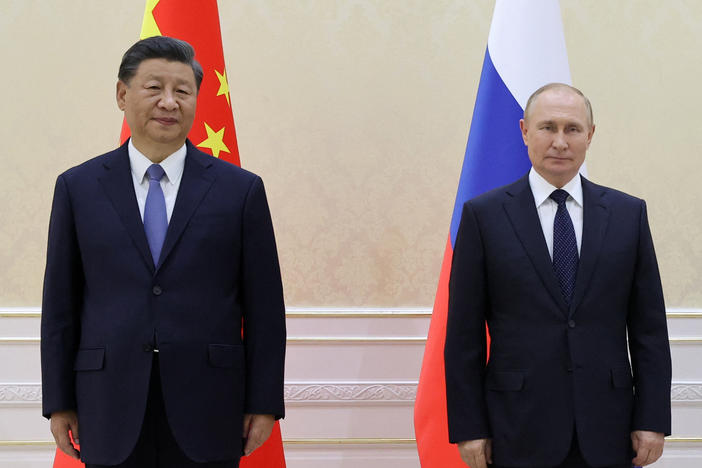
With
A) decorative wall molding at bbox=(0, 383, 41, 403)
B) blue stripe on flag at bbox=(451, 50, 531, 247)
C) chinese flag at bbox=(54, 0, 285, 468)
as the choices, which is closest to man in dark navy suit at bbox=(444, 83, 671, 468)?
blue stripe on flag at bbox=(451, 50, 531, 247)

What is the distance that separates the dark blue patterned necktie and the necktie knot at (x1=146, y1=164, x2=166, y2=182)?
99cm

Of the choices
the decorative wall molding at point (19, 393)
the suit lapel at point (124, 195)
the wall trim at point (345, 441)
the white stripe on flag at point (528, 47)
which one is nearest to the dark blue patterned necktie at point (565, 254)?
the white stripe on flag at point (528, 47)

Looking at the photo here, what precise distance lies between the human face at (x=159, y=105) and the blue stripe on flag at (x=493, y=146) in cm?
113

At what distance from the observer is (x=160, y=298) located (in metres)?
1.78

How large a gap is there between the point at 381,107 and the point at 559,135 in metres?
1.62

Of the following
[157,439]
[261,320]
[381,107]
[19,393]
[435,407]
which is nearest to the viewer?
[157,439]

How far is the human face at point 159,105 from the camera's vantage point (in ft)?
6.20

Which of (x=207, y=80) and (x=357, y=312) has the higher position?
(x=207, y=80)

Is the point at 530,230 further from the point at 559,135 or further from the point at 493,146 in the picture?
the point at 493,146

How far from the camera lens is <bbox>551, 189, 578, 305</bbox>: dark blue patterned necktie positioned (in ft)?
6.15

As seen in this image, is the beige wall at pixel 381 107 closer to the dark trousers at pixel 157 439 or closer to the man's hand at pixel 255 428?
the man's hand at pixel 255 428

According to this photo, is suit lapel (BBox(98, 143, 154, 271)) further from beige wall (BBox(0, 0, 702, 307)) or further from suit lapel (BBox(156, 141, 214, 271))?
beige wall (BBox(0, 0, 702, 307))

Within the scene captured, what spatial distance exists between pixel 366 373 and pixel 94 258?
1.82m

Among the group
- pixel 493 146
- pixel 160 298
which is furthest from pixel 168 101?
pixel 493 146
